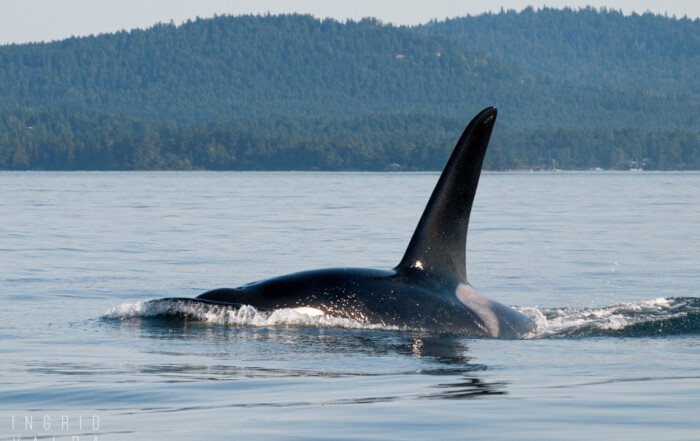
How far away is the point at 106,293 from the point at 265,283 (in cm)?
609

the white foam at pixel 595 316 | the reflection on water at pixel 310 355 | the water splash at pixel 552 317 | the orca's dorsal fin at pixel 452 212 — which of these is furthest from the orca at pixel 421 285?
the white foam at pixel 595 316

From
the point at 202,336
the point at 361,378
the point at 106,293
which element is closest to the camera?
the point at 361,378

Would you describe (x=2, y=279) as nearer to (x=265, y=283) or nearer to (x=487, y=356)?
(x=265, y=283)

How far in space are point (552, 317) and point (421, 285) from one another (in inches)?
132

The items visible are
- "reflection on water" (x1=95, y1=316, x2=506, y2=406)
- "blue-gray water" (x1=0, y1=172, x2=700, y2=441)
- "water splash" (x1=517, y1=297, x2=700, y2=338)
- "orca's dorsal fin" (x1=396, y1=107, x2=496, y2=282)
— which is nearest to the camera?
"blue-gray water" (x1=0, y1=172, x2=700, y2=441)

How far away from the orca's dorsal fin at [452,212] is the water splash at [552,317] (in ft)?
2.52

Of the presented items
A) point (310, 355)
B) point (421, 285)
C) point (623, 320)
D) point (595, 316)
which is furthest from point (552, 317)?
point (310, 355)

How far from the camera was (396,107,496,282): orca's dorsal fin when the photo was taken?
36.4ft

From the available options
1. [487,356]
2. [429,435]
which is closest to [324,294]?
[487,356]

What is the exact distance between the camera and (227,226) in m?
37.1

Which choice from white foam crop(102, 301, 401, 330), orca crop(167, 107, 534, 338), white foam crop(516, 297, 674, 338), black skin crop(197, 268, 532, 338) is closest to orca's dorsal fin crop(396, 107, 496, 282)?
orca crop(167, 107, 534, 338)

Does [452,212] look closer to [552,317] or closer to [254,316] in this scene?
[254,316]

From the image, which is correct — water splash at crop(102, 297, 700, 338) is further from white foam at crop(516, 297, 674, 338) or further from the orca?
the orca

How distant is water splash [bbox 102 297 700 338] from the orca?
0.10 metres
